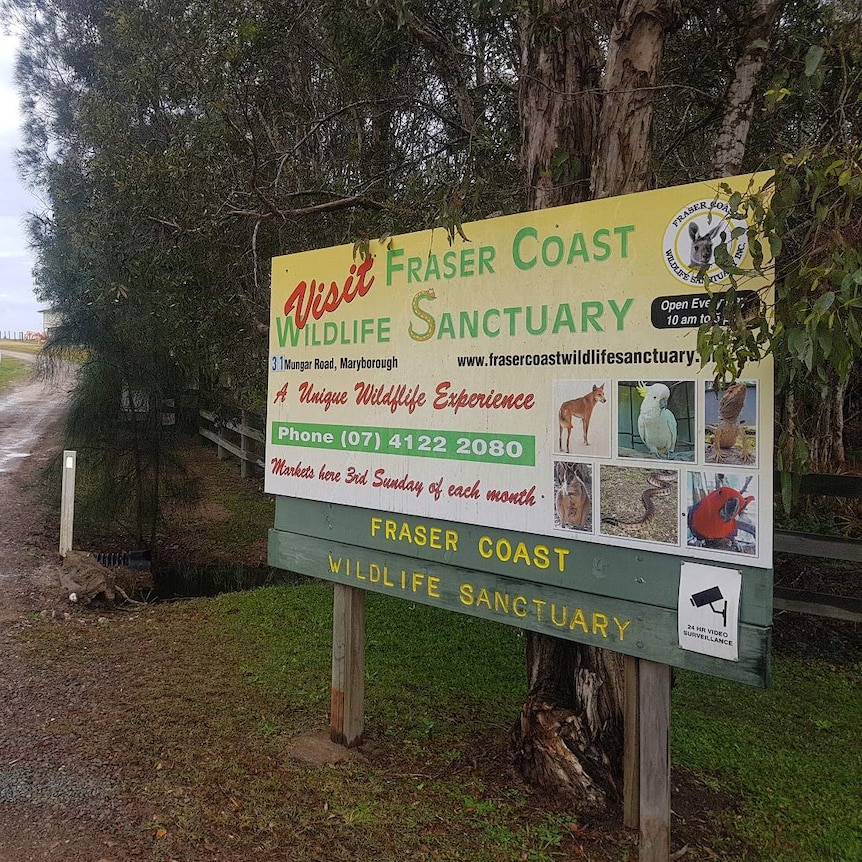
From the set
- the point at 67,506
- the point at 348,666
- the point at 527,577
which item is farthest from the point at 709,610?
the point at 67,506

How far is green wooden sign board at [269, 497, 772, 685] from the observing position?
8.92ft

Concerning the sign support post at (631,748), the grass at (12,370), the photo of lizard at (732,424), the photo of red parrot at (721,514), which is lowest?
the sign support post at (631,748)

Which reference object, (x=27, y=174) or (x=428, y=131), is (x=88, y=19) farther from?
(x=428, y=131)

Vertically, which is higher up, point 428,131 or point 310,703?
point 428,131

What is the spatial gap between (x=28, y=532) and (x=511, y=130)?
25.9 feet

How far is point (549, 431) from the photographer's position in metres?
3.07

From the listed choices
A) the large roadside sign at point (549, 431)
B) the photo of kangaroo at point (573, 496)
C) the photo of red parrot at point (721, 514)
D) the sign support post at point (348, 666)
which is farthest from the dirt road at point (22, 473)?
the photo of red parrot at point (721, 514)

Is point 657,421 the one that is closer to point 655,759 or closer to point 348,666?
point 655,759

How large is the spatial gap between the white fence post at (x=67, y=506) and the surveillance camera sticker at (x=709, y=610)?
7846 millimetres

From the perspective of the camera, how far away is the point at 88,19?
15875mm

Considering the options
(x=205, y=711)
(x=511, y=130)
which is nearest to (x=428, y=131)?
(x=511, y=130)

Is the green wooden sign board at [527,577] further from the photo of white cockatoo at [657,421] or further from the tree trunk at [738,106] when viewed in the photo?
the tree trunk at [738,106]

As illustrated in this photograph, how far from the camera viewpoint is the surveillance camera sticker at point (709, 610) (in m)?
2.63

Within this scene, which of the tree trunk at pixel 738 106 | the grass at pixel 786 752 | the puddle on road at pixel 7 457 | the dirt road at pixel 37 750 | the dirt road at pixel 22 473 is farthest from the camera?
the puddle on road at pixel 7 457
